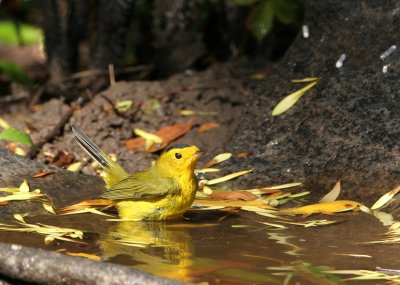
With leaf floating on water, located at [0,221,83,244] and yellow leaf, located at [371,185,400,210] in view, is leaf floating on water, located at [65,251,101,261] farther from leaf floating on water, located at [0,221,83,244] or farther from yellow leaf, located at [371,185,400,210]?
yellow leaf, located at [371,185,400,210]

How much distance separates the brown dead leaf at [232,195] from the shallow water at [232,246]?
0.62 ft

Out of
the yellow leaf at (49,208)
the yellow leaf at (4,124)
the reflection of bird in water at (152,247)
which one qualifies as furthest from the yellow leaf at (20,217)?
the yellow leaf at (4,124)

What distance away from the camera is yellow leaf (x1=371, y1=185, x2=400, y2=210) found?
4984 millimetres

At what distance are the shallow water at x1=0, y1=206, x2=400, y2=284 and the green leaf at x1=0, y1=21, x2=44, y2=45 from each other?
571 cm

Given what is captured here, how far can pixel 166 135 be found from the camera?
683cm

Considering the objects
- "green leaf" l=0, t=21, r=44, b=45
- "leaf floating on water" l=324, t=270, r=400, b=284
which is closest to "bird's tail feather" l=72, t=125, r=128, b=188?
"leaf floating on water" l=324, t=270, r=400, b=284

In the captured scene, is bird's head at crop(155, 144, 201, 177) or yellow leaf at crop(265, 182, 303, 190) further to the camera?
yellow leaf at crop(265, 182, 303, 190)

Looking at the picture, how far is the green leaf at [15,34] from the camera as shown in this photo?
10.3 meters

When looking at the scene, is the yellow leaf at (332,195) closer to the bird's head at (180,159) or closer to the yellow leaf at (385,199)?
the yellow leaf at (385,199)

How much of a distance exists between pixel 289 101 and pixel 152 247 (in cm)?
207

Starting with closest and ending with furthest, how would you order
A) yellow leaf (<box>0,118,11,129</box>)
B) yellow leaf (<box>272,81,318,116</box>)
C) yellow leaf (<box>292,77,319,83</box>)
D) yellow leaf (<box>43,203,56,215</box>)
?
yellow leaf (<box>43,203,56,215</box>) < yellow leaf (<box>272,81,318,116</box>) < yellow leaf (<box>292,77,319,83</box>) < yellow leaf (<box>0,118,11,129</box>)

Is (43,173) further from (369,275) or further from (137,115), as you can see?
(369,275)

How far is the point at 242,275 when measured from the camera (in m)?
3.78

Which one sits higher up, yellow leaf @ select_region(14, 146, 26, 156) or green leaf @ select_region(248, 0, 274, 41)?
green leaf @ select_region(248, 0, 274, 41)
